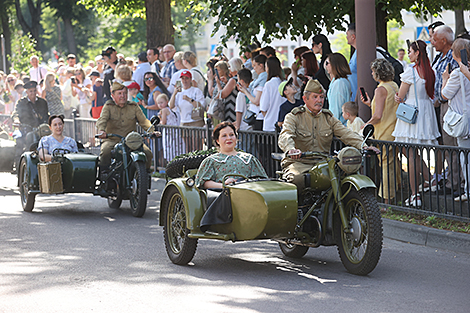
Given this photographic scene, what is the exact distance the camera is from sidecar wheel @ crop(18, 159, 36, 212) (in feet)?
37.3

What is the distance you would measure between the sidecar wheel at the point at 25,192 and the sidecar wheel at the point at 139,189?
1517 millimetres

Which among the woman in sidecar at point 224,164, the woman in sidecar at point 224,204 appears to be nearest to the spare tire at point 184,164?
the woman in sidecar at point 224,204

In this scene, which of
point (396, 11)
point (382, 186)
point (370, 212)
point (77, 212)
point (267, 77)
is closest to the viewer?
point (370, 212)

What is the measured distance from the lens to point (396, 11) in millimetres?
13523

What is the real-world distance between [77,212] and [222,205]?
4.83 metres

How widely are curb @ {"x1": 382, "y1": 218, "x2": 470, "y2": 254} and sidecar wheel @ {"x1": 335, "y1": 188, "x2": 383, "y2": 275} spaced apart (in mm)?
1717

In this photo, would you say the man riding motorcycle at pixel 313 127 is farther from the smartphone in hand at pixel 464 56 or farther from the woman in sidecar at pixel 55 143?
the woman in sidecar at pixel 55 143

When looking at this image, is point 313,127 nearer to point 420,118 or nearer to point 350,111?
point 420,118

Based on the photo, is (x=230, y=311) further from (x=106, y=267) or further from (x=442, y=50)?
(x=442, y=50)

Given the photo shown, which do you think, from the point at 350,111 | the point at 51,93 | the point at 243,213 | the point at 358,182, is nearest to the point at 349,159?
the point at 358,182

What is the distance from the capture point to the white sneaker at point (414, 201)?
9.36 metres

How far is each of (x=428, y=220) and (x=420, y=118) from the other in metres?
1.57

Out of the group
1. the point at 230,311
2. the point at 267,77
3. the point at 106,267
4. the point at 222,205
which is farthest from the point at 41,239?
the point at 267,77

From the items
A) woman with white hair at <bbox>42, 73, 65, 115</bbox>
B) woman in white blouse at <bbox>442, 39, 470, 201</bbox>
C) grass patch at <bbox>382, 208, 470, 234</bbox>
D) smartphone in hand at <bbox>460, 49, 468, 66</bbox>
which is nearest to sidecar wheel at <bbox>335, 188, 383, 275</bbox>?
grass patch at <bbox>382, 208, 470, 234</bbox>
